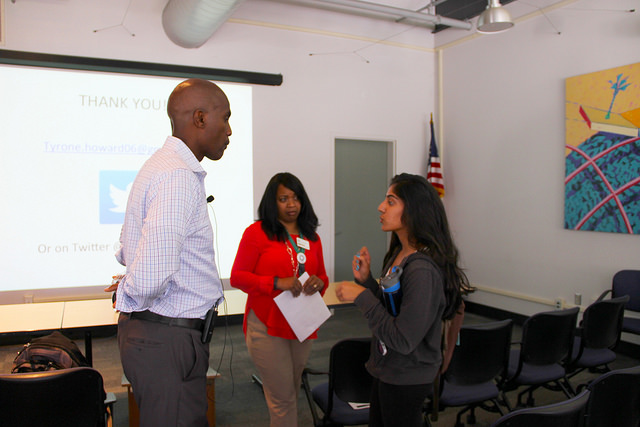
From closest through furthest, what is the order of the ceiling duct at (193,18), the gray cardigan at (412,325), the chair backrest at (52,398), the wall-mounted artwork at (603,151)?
the gray cardigan at (412,325)
the chair backrest at (52,398)
the ceiling duct at (193,18)
the wall-mounted artwork at (603,151)

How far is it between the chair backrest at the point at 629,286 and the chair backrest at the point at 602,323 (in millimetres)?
1160

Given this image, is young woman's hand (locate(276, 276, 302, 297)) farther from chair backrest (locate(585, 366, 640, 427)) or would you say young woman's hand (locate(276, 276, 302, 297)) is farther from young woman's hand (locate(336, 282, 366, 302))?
chair backrest (locate(585, 366, 640, 427))

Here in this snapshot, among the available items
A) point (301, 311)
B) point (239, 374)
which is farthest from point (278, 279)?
point (239, 374)

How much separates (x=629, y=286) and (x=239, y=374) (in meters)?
3.63

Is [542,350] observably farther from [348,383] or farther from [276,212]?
[276,212]

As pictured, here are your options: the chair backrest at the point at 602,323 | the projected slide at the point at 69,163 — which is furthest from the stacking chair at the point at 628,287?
the projected slide at the point at 69,163

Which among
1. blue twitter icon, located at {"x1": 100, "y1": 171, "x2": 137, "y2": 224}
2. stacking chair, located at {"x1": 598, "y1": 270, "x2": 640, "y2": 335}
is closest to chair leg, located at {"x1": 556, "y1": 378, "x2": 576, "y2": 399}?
stacking chair, located at {"x1": 598, "y1": 270, "x2": 640, "y2": 335}

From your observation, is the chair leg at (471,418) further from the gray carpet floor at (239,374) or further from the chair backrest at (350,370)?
the chair backrest at (350,370)

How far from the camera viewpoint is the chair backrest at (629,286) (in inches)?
175

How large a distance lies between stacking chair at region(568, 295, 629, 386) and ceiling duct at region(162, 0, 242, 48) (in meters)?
3.82

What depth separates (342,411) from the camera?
8.00 feet

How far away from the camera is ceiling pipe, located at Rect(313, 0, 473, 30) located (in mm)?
5621

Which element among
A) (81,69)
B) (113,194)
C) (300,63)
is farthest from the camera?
(300,63)

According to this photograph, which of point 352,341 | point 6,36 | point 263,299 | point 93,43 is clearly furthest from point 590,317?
point 6,36
